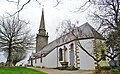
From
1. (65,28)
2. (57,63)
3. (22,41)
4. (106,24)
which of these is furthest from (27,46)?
(106,24)

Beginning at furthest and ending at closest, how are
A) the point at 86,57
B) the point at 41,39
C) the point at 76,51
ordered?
the point at 41,39 → the point at 76,51 → the point at 86,57

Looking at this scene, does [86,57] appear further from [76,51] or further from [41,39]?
[41,39]

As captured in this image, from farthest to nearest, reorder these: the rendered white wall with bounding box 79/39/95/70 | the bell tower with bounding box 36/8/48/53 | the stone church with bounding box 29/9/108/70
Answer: the bell tower with bounding box 36/8/48/53 → the stone church with bounding box 29/9/108/70 → the rendered white wall with bounding box 79/39/95/70

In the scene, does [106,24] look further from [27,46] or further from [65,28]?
[27,46]

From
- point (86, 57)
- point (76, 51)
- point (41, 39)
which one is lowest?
point (86, 57)

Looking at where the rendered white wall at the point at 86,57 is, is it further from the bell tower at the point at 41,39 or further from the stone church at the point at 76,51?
the bell tower at the point at 41,39

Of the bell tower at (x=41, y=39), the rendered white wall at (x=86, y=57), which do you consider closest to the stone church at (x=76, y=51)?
the rendered white wall at (x=86, y=57)

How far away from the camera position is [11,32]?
33.9 meters

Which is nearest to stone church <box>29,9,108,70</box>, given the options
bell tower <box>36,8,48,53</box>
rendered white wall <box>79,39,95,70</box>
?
rendered white wall <box>79,39,95,70</box>

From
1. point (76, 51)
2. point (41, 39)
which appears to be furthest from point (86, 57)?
point (41, 39)

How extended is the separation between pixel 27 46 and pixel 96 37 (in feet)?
43.5

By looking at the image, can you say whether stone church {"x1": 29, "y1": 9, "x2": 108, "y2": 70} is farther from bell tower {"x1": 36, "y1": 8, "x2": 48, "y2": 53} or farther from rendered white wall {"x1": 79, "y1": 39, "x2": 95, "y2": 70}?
bell tower {"x1": 36, "y1": 8, "x2": 48, "y2": 53}

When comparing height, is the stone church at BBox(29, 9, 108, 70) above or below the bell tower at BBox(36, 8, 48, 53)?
below

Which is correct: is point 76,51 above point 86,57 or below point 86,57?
above
